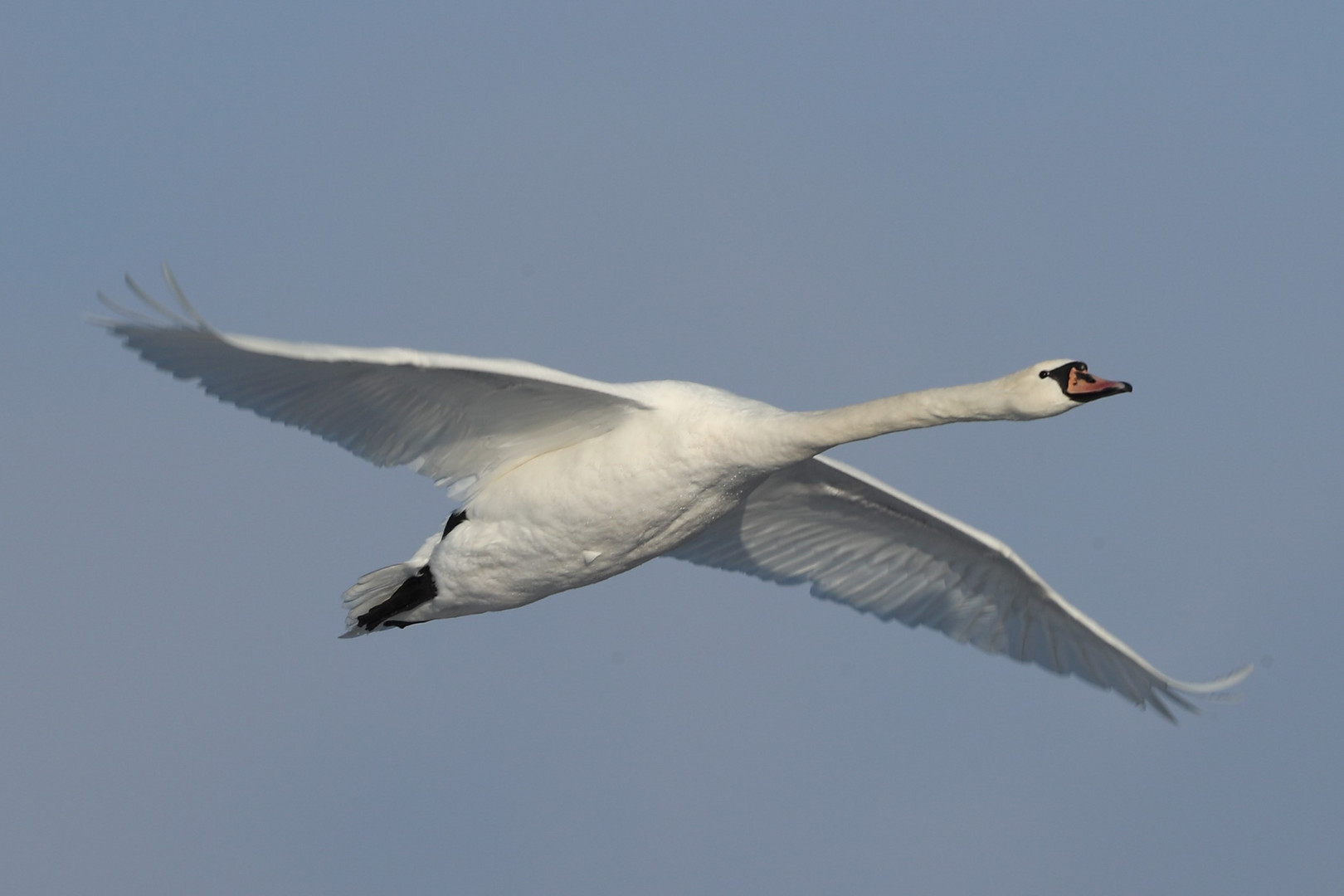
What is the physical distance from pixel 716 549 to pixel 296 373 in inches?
187

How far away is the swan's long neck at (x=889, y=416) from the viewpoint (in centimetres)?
1352

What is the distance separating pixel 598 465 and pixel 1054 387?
3707 millimetres

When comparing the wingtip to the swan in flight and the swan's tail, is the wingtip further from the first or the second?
the swan's tail

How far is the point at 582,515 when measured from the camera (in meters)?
14.3

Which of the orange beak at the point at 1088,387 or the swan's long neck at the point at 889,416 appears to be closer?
the orange beak at the point at 1088,387

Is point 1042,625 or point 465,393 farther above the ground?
point 465,393

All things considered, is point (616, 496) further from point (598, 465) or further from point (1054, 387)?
point (1054, 387)

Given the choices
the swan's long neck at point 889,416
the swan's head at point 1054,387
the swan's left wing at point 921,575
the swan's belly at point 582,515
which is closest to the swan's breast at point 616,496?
the swan's belly at point 582,515

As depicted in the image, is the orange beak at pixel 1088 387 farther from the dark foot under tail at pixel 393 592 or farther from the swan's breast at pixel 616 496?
the dark foot under tail at pixel 393 592

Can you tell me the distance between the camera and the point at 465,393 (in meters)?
14.5

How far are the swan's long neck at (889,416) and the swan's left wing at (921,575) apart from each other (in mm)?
2569

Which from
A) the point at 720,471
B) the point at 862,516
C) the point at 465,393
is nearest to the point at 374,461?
the point at 465,393

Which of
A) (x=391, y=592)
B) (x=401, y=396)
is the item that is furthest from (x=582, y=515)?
(x=391, y=592)

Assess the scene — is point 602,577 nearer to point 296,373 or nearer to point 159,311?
point 296,373
